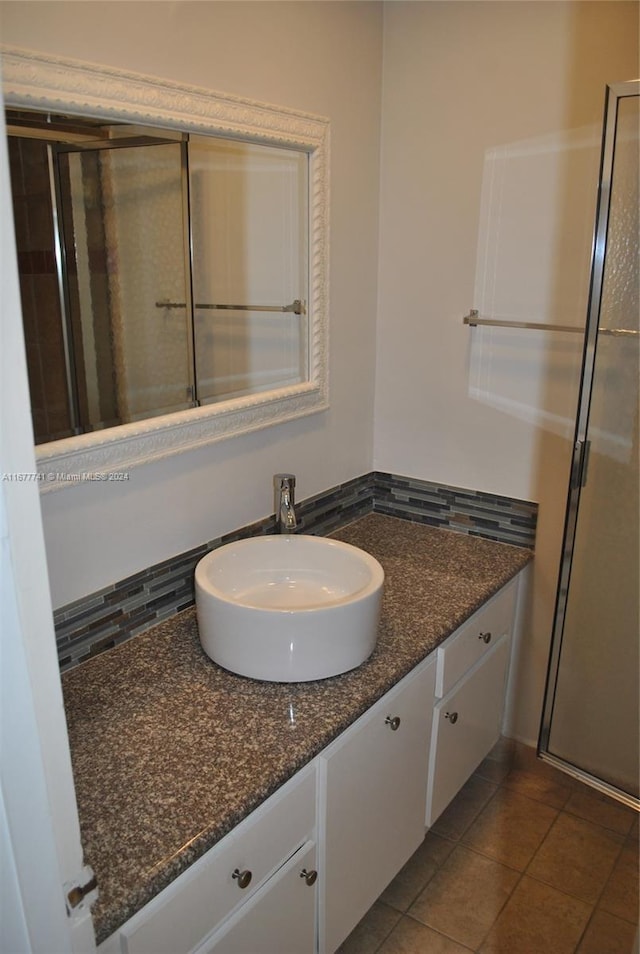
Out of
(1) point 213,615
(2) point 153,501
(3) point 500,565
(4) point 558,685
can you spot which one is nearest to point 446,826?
(4) point 558,685

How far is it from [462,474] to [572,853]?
1.05m

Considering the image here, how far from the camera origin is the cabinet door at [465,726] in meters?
1.77

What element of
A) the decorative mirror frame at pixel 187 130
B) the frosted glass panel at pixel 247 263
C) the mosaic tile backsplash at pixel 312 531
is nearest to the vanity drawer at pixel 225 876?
the mosaic tile backsplash at pixel 312 531

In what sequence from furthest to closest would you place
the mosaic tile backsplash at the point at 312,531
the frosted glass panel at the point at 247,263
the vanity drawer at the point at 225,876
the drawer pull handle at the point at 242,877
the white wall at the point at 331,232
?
the frosted glass panel at the point at 247,263
the mosaic tile backsplash at the point at 312,531
the white wall at the point at 331,232
the drawer pull handle at the point at 242,877
the vanity drawer at the point at 225,876

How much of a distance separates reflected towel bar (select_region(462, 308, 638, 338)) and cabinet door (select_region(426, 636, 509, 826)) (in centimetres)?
84

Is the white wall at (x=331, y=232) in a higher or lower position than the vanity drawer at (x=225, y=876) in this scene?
higher

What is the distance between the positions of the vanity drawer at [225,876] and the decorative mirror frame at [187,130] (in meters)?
0.65

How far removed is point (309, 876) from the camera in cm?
134

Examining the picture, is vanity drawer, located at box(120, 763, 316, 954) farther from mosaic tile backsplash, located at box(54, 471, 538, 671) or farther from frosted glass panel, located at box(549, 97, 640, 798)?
frosted glass panel, located at box(549, 97, 640, 798)

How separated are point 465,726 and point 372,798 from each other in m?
0.47

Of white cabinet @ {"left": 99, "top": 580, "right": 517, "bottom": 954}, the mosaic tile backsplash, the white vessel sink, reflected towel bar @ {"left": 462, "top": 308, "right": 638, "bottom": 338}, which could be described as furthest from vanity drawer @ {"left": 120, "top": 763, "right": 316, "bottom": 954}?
reflected towel bar @ {"left": 462, "top": 308, "right": 638, "bottom": 338}

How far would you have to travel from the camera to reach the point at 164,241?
147 centimetres

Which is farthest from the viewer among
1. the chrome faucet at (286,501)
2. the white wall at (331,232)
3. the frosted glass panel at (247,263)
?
the chrome faucet at (286,501)

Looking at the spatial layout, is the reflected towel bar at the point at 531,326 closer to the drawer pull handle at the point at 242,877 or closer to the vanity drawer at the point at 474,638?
the vanity drawer at the point at 474,638
